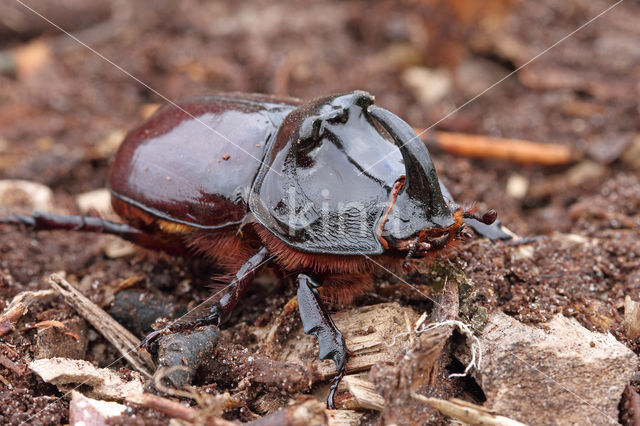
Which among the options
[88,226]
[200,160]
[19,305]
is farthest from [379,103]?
[19,305]

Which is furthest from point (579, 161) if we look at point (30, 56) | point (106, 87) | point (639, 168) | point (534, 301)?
point (30, 56)

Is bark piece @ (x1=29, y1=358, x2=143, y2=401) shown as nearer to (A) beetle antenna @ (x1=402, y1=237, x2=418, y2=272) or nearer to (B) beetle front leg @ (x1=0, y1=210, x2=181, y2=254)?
(B) beetle front leg @ (x1=0, y1=210, x2=181, y2=254)

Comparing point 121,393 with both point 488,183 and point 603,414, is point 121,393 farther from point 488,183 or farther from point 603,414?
point 488,183

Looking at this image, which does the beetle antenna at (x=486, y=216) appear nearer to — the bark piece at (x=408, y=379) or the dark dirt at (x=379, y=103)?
the dark dirt at (x=379, y=103)

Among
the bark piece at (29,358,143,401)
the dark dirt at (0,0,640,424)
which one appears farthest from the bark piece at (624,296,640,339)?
the bark piece at (29,358,143,401)

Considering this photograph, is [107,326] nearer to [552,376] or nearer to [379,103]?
[552,376]

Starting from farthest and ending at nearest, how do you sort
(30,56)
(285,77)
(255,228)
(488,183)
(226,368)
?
(30,56)
(285,77)
(488,183)
(255,228)
(226,368)
